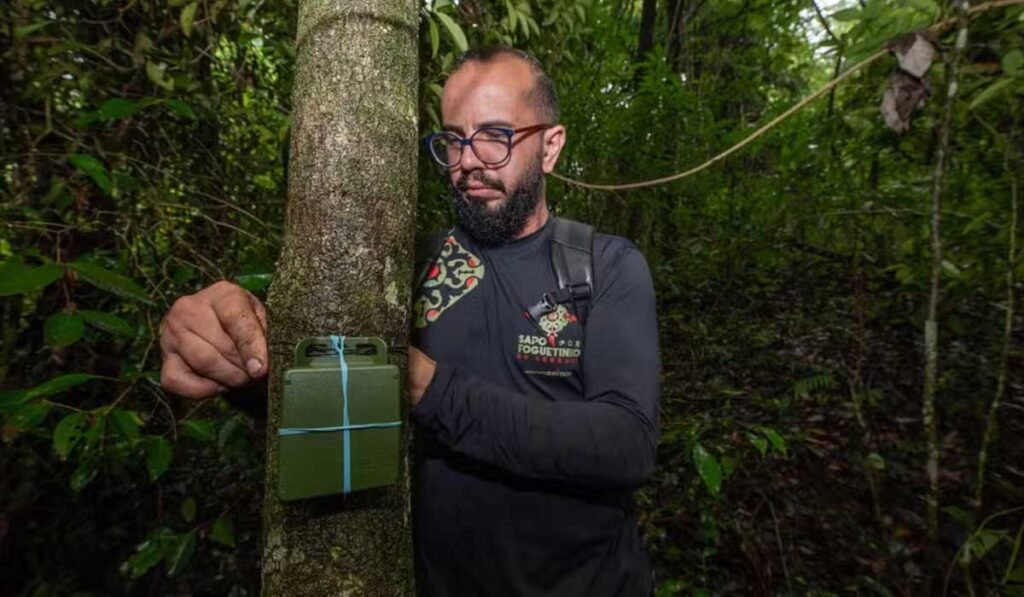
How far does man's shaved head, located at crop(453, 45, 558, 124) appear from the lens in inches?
70.2

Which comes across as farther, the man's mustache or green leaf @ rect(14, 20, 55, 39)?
green leaf @ rect(14, 20, 55, 39)

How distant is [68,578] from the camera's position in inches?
114

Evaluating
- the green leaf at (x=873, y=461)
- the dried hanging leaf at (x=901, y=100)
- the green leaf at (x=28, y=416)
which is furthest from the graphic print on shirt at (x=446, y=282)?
the green leaf at (x=873, y=461)

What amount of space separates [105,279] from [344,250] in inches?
36.4

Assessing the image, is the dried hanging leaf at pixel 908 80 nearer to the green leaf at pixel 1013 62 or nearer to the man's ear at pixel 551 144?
the green leaf at pixel 1013 62

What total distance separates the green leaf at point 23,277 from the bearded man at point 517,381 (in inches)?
18.5

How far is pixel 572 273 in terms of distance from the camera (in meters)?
1.65

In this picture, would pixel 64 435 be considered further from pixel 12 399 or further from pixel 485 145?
pixel 485 145

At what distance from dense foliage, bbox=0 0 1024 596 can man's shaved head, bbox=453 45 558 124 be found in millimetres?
149

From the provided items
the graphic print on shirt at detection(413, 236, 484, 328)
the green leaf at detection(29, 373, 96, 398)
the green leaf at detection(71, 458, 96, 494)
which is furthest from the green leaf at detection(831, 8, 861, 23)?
the green leaf at detection(71, 458, 96, 494)

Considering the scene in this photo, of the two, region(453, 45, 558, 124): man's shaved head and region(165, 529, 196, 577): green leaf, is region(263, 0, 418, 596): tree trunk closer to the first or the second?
region(453, 45, 558, 124): man's shaved head

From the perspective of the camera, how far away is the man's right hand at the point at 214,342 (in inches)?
38.4

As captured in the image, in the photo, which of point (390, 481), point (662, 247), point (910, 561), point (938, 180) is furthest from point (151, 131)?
point (662, 247)

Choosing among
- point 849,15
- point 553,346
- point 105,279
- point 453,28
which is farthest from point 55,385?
point 849,15
